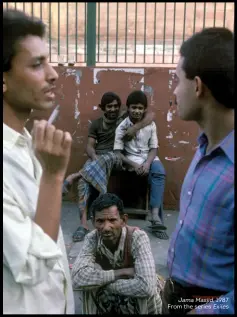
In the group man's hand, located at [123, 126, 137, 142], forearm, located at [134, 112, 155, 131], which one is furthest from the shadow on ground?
forearm, located at [134, 112, 155, 131]

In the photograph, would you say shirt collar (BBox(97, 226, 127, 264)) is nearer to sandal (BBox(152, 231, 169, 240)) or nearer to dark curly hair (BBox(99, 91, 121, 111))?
sandal (BBox(152, 231, 169, 240))

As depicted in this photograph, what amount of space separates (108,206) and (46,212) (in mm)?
1493

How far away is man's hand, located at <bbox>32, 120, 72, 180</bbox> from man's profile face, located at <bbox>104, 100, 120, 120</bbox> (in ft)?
12.3

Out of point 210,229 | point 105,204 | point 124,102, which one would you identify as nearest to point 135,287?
point 105,204

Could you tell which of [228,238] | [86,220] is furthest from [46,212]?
[86,220]

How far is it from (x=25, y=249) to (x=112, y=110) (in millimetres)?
3910

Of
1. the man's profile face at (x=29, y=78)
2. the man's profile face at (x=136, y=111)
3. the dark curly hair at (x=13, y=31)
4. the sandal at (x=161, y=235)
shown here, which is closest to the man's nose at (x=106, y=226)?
the man's profile face at (x=29, y=78)

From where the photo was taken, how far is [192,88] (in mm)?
1594

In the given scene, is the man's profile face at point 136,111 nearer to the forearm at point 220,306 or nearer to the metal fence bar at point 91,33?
the metal fence bar at point 91,33

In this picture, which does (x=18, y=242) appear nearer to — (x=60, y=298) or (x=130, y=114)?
(x=60, y=298)

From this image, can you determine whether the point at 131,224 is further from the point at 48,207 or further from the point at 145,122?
the point at 48,207

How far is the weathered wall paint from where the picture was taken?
5285 millimetres

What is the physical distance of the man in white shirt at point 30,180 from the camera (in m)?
1.23

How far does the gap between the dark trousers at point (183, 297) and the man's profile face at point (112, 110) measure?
3.36 metres
